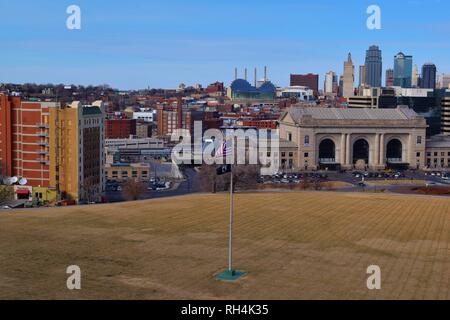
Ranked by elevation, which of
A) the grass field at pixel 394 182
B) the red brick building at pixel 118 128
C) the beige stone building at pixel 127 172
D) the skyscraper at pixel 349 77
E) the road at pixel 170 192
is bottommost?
the road at pixel 170 192

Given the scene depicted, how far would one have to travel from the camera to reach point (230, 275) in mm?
17672

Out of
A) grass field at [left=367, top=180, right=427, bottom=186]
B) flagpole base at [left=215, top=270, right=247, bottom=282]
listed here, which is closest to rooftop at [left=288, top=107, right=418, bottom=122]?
grass field at [left=367, top=180, right=427, bottom=186]

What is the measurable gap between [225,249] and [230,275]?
11.3 feet

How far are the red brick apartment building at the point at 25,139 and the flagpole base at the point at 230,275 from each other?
36.7m

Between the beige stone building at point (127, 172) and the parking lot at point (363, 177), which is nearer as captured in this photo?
the parking lot at point (363, 177)

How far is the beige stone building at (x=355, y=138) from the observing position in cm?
7719

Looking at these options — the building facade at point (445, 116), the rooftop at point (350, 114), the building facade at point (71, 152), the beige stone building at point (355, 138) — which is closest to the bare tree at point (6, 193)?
the building facade at point (71, 152)

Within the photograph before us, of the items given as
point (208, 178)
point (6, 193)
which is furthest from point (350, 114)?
point (6, 193)

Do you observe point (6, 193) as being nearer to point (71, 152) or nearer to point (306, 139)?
point (71, 152)

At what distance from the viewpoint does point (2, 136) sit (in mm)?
54062

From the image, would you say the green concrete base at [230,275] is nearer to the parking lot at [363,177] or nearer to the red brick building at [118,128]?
the parking lot at [363,177]

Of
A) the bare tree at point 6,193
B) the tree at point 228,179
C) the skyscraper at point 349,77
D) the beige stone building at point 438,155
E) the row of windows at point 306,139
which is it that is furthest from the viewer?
the skyscraper at point 349,77

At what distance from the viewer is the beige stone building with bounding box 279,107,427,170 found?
253ft
